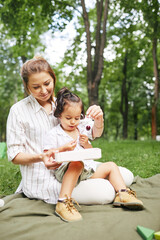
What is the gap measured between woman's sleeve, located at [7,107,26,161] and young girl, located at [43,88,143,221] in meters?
0.27

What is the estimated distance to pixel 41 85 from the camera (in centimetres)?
261

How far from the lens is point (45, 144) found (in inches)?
101

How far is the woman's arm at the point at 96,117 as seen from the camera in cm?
259

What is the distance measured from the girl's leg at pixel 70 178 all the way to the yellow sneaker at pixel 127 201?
42 cm

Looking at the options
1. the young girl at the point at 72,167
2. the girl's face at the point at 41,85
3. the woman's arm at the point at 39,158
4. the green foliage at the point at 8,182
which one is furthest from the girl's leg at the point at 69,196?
the green foliage at the point at 8,182

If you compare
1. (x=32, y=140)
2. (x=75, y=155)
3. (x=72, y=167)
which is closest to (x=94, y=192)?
(x=72, y=167)

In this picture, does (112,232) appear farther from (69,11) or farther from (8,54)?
(8,54)

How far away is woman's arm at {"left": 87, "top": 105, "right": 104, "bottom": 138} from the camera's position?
2.59 metres

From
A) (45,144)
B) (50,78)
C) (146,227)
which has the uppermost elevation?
(50,78)

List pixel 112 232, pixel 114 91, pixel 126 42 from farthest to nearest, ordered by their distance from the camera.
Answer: pixel 114 91, pixel 126 42, pixel 112 232

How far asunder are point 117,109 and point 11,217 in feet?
69.1

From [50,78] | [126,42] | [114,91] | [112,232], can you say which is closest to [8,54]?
[114,91]

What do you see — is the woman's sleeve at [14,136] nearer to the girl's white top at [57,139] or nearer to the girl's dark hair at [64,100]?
the girl's white top at [57,139]

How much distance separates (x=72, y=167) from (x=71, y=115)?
0.47 m
